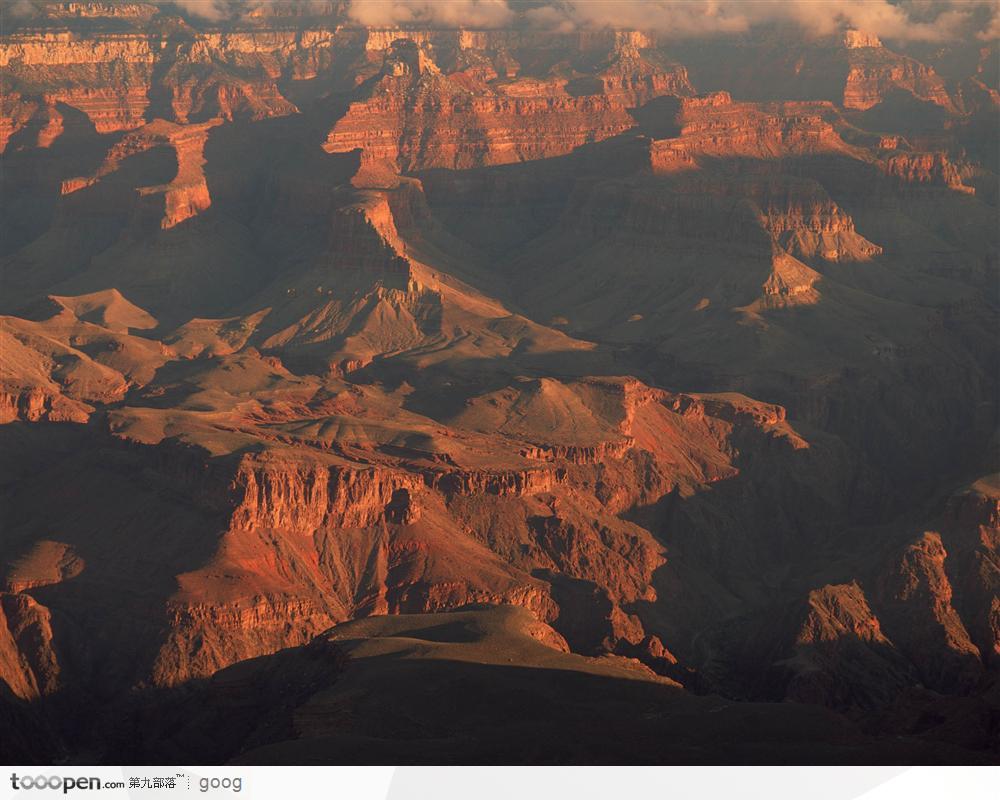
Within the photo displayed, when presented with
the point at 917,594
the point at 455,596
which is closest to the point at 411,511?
the point at 455,596

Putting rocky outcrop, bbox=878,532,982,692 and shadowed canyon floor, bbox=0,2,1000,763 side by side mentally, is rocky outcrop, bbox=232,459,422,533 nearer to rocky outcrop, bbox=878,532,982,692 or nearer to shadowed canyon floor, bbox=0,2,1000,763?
shadowed canyon floor, bbox=0,2,1000,763

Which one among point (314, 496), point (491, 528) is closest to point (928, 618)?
point (491, 528)

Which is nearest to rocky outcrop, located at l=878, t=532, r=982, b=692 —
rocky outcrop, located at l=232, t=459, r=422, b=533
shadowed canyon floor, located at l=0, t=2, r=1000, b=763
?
shadowed canyon floor, located at l=0, t=2, r=1000, b=763

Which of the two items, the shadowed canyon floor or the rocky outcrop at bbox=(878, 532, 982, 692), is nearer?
the shadowed canyon floor

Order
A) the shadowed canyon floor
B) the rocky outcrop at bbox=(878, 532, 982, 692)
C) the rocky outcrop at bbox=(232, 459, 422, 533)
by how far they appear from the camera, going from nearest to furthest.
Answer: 1. the shadowed canyon floor
2. the rocky outcrop at bbox=(878, 532, 982, 692)
3. the rocky outcrop at bbox=(232, 459, 422, 533)

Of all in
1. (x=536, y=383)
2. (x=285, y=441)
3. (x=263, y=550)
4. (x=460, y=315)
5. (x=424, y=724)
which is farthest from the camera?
(x=460, y=315)

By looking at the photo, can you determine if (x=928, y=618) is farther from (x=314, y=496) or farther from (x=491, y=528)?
(x=314, y=496)

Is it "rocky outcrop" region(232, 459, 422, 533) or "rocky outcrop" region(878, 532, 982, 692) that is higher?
"rocky outcrop" region(232, 459, 422, 533)

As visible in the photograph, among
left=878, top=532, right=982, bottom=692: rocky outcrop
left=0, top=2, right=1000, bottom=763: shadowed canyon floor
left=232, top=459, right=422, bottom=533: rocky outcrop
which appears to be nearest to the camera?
left=0, top=2, right=1000, bottom=763: shadowed canyon floor

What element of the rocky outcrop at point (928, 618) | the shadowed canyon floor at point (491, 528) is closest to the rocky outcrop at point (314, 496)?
the shadowed canyon floor at point (491, 528)

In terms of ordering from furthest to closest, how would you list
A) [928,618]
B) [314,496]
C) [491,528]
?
[491,528], [314,496], [928,618]

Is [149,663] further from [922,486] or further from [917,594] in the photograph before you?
[922,486]
